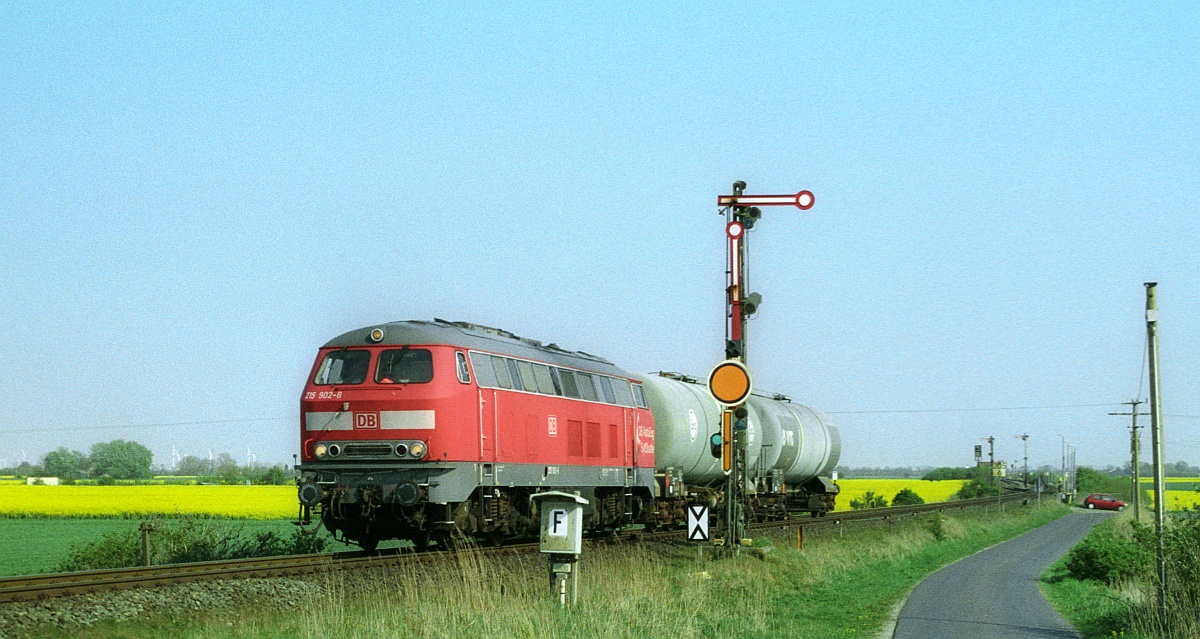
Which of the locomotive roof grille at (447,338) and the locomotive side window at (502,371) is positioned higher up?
the locomotive roof grille at (447,338)

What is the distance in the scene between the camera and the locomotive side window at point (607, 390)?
2595cm

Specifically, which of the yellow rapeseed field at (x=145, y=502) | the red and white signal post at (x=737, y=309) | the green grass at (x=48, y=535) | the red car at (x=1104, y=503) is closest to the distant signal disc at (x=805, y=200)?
the red and white signal post at (x=737, y=309)

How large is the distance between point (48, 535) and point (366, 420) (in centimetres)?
2321

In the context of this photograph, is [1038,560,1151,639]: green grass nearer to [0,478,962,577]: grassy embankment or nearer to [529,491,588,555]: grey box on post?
[529,491,588,555]: grey box on post

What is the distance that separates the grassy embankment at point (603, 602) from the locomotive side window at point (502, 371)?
120 inches

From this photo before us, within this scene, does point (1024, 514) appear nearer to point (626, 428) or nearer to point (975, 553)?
point (975, 553)

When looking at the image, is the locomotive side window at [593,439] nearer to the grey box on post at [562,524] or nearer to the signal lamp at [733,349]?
the signal lamp at [733,349]

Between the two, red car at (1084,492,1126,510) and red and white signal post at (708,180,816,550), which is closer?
red and white signal post at (708,180,816,550)

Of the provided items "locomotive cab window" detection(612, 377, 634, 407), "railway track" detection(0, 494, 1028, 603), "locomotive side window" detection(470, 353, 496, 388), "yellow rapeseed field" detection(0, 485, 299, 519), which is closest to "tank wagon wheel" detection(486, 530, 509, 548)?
"railway track" detection(0, 494, 1028, 603)

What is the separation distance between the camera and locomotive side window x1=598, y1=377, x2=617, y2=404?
2595cm

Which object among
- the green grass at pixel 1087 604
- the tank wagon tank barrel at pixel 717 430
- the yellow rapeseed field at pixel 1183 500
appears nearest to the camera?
the green grass at pixel 1087 604

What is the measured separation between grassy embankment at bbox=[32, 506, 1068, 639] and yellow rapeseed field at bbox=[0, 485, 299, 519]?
3035 centimetres

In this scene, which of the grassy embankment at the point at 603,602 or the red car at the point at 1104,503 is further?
the red car at the point at 1104,503

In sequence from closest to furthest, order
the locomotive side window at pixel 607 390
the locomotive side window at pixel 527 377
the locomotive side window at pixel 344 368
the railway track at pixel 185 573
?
the railway track at pixel 185 573 → the locomotive side window at pixel 344 368 → the locomotive side window at pixel 527 377 → the locomotive side window at pixel 607 390
